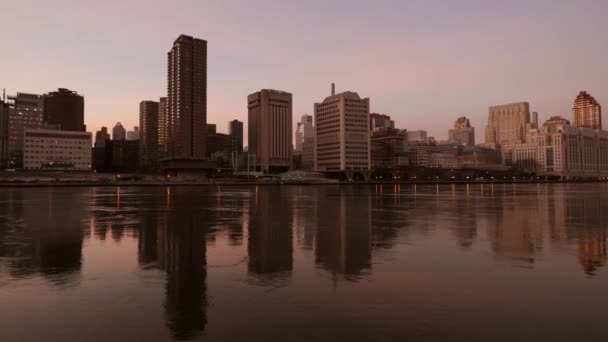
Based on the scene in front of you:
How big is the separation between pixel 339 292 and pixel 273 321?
2.83 metres

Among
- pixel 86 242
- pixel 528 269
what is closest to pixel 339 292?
pixel 528 269

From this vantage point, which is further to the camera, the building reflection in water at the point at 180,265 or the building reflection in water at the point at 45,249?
the building reflection in water at the point at 45,249

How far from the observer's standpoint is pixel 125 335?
8.32 metres

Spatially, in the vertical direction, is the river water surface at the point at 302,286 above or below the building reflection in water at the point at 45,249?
below

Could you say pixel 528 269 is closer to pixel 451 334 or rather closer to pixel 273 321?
pixel 451 334

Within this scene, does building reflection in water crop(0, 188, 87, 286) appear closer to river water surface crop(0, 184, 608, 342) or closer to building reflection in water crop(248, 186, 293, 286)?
river water surface crop(0, 184, 608, 342)

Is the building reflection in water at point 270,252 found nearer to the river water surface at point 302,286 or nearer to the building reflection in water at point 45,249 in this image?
the river water surface at point 302,286

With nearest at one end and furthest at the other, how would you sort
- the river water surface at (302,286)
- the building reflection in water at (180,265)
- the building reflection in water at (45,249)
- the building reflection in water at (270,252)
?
the river water surface at (302,286) → the building reflection in water at (180,265) → the building reflection in water at (270,252) → the building reflection in water at (45,249)

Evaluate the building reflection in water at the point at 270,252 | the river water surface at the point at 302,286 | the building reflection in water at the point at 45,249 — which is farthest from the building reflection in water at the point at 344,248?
the building reflection in water at the point at 45,249

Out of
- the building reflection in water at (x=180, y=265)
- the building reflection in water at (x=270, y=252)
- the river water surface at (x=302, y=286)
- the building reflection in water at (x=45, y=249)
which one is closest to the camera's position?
the river water surface at (x=302, y=286)

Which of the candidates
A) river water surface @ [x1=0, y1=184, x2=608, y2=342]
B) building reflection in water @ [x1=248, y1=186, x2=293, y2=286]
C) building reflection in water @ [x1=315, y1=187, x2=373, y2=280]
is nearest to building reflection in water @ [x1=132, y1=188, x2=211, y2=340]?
river water surface @ [x1=0, y1=184, x2=608, y2=342]

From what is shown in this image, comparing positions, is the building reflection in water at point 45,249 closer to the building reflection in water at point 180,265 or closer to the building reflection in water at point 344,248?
the building reflection in water at point 180,265

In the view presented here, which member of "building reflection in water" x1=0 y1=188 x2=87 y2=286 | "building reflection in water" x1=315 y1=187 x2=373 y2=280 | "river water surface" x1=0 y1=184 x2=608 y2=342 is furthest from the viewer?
"building reflection in water" x1=315 y1=187 x2=373 y2=280

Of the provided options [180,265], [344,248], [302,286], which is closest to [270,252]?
[344,248]
